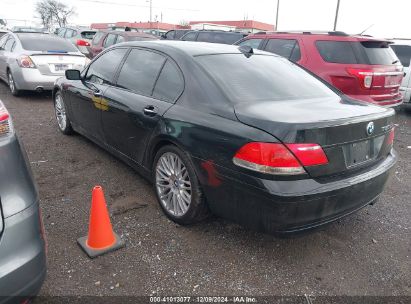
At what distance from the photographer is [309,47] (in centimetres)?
610

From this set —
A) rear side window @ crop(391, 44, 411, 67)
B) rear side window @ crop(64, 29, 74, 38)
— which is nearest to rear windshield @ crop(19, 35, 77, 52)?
rear side window @ crop(391, 44, 411, 67)

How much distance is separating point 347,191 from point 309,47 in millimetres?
4239

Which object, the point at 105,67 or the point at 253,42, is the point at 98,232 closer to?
the point at 105,67

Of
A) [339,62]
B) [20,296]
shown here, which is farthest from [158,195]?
[339,62]

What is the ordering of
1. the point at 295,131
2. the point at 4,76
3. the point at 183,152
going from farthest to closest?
the point at 4,76 → the point at 183,152 → the point at 295,131

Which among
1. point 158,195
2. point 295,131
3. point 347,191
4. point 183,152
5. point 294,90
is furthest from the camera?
point 158,195

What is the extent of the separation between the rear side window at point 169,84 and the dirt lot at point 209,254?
3.56ft

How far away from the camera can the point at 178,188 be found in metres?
3.08

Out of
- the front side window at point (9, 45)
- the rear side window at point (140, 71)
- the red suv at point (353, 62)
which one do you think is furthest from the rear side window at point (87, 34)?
the rear side window at point (140, 71)

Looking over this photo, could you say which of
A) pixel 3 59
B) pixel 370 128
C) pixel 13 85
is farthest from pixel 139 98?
pixel 3 59

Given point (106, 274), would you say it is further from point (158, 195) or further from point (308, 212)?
point (308, 212)

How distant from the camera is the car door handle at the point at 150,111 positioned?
10.4ft

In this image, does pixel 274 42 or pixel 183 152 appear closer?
pixel 183 152

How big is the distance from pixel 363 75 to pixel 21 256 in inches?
211
